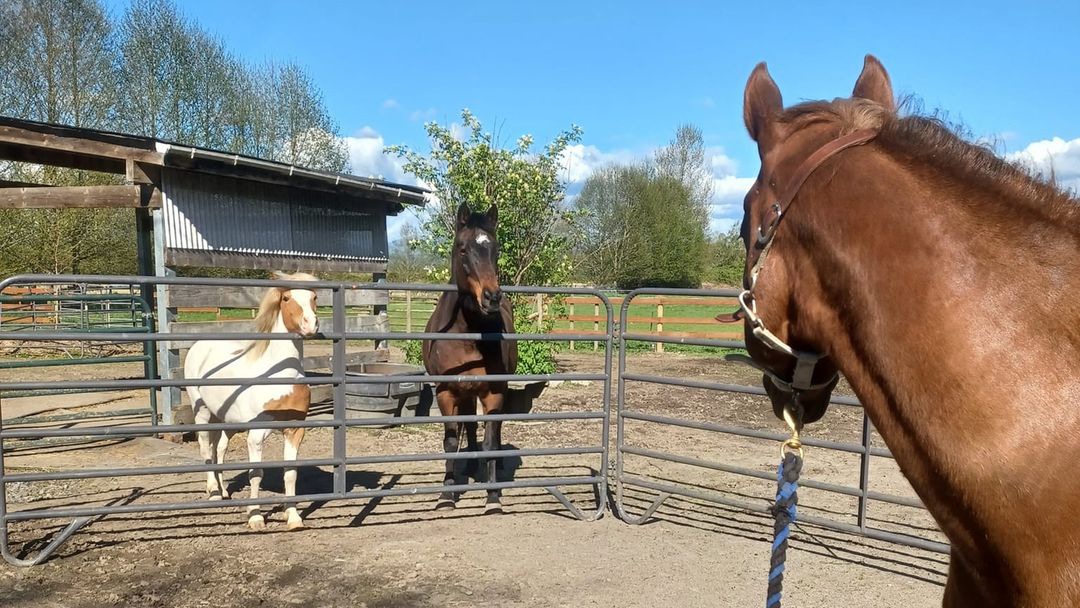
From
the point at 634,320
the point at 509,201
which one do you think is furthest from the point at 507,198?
the point at 634,320

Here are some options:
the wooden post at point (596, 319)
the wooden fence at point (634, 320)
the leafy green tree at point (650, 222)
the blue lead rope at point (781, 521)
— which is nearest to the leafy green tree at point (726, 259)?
the leafy green tree at point (650, 222)

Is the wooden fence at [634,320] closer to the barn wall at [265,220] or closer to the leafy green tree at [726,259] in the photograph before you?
the barn wall at [265,220]

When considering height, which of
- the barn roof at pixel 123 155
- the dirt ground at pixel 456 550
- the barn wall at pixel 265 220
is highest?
the barn roof at pixel 123 155

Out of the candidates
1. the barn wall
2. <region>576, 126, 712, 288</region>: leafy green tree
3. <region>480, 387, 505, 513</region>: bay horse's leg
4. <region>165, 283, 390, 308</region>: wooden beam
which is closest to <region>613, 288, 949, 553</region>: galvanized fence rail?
<region>480, 387, 505, 513</region>: bay horse's leg

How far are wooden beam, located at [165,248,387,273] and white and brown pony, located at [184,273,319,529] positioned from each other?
106 inches

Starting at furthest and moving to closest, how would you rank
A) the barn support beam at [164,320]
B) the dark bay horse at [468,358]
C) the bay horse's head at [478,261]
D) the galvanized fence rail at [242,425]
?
the barn support beam at [164,320]
the dark bay horse at [468,358]
the bay horse's head at [478,261]
the galvanized fence rail at [242,425]

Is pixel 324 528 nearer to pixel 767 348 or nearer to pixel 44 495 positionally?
pixel 44 495

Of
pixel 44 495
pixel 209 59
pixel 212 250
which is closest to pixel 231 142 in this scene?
pixel 209 59

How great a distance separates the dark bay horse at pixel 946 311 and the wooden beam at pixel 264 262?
717 centimetres

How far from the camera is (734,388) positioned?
399cm

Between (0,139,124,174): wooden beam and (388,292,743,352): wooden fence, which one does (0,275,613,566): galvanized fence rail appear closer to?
(0,139,124,174): wooden beam

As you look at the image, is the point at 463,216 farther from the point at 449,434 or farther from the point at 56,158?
the point at 56,158

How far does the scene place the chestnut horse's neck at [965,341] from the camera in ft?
3.53

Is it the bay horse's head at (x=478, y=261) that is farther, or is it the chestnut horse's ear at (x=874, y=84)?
the bay horse's head at (x=478, y=261)
